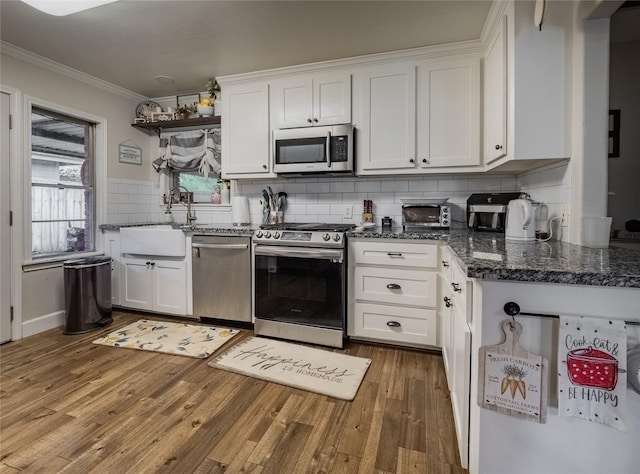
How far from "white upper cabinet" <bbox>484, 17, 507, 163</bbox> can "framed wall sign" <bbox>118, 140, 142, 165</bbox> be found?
11.8 ft

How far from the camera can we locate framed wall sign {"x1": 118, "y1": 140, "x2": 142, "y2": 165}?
352 cm

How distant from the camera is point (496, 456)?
105 cm

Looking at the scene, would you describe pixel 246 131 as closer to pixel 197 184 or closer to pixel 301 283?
pixel 197 184

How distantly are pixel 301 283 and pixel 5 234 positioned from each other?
241cm

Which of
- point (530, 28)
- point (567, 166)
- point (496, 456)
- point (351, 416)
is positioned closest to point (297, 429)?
point (351, 416)

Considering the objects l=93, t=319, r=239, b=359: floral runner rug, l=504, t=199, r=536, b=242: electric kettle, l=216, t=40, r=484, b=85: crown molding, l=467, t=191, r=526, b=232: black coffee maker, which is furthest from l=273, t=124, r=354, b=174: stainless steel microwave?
l=93, t=319, r=239, b=359: floral runner rug

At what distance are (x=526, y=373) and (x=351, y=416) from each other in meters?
0.97

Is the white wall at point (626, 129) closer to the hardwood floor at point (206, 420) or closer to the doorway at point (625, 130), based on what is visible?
the doorway at point (625, 130)

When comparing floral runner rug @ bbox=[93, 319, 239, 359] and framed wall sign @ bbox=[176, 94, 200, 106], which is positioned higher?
framed wall sign @ bbox=[176, 94, 200, 106]

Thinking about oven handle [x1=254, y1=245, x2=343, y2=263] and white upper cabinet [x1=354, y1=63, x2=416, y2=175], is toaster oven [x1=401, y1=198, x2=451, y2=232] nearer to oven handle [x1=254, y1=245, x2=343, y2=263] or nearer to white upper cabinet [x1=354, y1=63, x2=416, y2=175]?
white upper cabinet [x1=354, y1=63, x2=416, y2=175]

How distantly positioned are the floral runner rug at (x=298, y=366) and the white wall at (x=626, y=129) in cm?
201

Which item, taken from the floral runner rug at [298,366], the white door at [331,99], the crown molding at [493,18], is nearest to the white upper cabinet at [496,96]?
the crown molding at [493,18]

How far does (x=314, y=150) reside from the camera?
2.76 m

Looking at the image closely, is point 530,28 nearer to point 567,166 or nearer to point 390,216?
point 567,166
